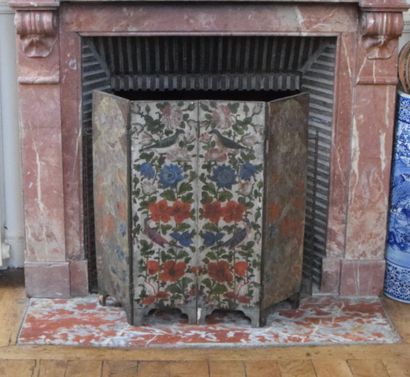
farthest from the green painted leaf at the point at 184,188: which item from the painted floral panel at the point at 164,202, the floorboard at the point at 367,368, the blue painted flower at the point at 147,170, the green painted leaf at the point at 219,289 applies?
the floorboard at the point at 367,368

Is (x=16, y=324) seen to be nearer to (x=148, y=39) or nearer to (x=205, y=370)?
(x=205, y=370)

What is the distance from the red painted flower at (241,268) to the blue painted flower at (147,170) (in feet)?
1.41

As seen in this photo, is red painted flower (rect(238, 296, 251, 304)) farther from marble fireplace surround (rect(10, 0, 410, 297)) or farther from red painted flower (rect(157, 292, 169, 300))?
marble fireplace surround (rect(10, 0, 410, 297))

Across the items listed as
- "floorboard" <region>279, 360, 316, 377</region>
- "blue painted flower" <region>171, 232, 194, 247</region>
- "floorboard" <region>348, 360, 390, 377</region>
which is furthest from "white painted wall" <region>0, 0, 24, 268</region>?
"floorboard" <region>348, 360, 390, 377</region>

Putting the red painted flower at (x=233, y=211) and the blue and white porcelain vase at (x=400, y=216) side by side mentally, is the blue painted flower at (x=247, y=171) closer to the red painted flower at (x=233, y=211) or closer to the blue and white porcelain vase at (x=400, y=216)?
the red painted flower at (x=233, y=211)

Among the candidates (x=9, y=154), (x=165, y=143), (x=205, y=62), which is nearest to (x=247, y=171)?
(x=165, y=143)

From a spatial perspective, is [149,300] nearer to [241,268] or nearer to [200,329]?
[200,329]

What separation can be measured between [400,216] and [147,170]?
0.98 meters

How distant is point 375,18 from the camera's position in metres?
2.91

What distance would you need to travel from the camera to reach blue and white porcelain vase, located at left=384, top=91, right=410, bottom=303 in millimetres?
3104

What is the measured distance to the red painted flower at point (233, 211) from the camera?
288 centimetres

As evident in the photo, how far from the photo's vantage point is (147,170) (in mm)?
2848

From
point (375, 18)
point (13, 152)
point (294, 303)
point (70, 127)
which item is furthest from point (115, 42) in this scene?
point (294, 303)

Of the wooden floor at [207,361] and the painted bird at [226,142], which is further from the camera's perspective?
the painted bird at [226,142]
